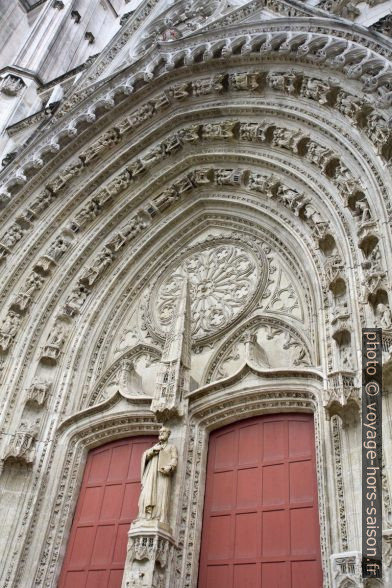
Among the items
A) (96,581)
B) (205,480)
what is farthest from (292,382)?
(96,581)

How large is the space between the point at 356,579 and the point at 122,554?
2.89 metres

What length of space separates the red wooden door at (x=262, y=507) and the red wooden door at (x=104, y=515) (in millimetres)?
1054

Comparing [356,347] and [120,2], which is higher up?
[120,2]

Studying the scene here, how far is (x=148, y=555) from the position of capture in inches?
204

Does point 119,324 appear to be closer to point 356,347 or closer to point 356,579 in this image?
point 356,347

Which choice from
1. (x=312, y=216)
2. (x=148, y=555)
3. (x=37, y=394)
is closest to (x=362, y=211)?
(x=312, y=216)

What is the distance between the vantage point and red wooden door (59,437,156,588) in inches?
Result: 245

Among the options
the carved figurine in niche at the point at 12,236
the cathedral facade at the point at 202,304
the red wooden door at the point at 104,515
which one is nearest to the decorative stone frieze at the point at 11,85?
the cathedral facade at the point at 202,304

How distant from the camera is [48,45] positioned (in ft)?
44.8

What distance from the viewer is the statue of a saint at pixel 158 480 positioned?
18.3 ft

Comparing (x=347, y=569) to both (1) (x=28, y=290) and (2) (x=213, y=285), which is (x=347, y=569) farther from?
(1) (x=28, y=290)

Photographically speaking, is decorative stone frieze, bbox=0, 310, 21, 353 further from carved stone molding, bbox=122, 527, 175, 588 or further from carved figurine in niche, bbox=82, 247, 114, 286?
carved stone molding, bbox=122, 527, 175, 588

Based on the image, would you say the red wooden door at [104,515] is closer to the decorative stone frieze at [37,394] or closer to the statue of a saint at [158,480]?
the statue of a saint at [158,480]

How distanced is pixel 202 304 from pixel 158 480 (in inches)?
123
